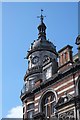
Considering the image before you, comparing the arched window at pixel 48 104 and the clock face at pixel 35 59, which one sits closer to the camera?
the arched window at pixel 48 104

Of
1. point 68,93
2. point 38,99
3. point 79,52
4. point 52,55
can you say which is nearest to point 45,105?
point 38,99

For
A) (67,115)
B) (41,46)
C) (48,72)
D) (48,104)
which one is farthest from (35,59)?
(67,115)

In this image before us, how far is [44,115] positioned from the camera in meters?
44.6

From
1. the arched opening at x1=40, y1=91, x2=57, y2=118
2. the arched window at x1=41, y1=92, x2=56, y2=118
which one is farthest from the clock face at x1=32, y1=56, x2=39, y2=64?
the arched window at x1=41, y1=92, x2=56, y2=118

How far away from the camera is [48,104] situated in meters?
45.3

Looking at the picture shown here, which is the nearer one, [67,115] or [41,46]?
[67,115]

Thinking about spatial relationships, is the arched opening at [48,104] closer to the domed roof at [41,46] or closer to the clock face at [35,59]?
the clock face at [35,59]

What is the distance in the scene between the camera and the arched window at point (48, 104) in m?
44.3

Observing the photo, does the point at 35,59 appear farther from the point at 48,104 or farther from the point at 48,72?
the point at 48,104

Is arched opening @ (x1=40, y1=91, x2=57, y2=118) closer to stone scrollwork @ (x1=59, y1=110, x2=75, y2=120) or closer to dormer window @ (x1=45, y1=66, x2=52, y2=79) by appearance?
dormer window @ (x1=45, y1=66, x2=52, y2=79)

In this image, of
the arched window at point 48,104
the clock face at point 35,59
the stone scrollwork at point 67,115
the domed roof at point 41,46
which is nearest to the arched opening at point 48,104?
the arched window at point 48,104

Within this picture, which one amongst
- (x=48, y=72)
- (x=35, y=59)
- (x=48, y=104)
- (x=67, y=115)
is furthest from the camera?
(x=35, y=59)

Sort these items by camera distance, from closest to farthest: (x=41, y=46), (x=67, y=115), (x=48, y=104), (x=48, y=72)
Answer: (x=67, y=115)
(x=48, y=104)
(x=48, y=72)
(x=41, y=46)

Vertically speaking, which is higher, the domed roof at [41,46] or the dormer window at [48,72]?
the domed roof at [41,46]
